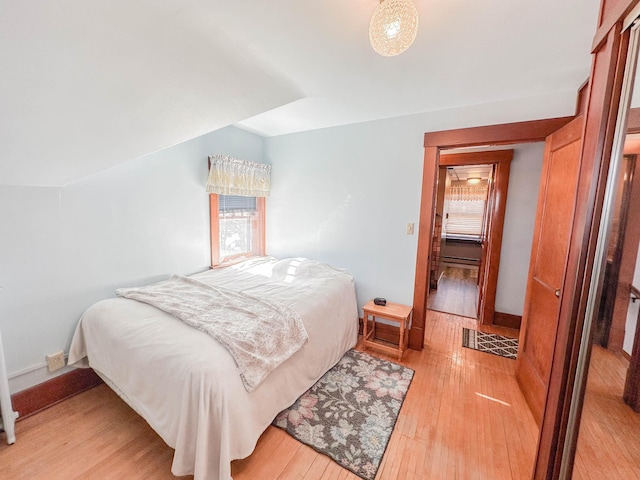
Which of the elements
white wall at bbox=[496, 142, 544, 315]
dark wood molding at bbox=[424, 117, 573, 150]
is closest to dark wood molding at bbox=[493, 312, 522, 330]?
white wall at bbox=[496, 142, 544, 315]

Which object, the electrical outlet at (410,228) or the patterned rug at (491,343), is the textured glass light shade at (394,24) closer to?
the electrical outlet at (410,228)

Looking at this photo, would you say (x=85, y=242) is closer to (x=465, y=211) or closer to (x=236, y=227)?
(x=236, y=227)

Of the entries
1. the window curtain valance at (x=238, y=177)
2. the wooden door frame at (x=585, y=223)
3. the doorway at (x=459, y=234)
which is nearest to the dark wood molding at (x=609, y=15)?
the wooden door frame at (x=585, y=223)

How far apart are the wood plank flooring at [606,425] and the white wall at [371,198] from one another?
1728 mm

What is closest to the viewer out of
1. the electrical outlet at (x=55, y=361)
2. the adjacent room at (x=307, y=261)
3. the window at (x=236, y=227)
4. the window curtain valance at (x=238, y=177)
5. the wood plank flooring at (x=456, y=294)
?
the adjacent room at (x=307, y=261)

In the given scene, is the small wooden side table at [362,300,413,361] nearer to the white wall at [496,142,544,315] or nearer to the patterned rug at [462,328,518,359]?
the patterned rug at [462,328,518,359]

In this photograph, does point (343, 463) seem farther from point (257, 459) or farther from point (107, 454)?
point (107, 454)

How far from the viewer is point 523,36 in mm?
1379

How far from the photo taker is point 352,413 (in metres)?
1.79

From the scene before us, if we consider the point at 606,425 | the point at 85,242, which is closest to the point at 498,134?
the point at 606,425

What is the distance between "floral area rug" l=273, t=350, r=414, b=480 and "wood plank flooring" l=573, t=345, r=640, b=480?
95 cm

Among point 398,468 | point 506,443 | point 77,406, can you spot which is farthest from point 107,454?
point 506,443

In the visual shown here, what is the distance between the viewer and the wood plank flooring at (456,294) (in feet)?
12.2

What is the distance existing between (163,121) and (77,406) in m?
2.05
